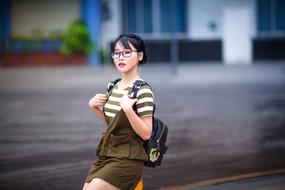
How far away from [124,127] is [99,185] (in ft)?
1.34

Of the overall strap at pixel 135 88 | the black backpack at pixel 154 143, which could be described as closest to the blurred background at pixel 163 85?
the black backpack at pixel 154 143

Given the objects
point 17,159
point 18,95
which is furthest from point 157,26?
point 17,159

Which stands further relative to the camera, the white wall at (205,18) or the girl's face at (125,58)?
the white wall at (205,18)

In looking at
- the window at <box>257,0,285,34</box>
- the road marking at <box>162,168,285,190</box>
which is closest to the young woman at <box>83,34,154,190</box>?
the road marking at <box>162,168,285,190</box>

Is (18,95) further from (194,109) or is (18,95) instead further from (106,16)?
(106,16)

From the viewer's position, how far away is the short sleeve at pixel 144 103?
375 cm

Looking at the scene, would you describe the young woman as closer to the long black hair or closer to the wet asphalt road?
the long black hair

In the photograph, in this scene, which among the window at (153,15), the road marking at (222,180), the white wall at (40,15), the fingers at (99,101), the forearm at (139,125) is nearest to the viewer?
the forearm at (139,125)

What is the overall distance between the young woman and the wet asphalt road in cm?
266

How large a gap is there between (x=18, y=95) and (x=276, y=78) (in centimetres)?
769

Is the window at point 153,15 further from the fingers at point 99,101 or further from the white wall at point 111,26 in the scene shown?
the fingers at point 99,101

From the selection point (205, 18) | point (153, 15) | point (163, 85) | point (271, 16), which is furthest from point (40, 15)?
point (163, 85)

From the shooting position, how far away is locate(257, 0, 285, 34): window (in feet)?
83.3

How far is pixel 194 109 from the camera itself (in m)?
12.6
